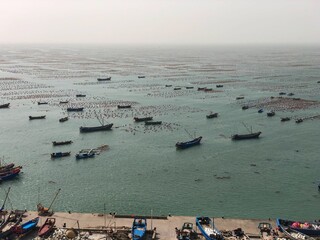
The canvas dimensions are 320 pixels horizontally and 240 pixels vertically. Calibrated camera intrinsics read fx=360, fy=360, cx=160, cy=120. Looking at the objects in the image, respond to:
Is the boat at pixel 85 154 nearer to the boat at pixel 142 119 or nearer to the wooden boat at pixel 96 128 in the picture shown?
the wooden boat at pixel 96 128

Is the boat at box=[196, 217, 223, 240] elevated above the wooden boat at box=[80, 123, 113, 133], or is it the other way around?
the boat at box=[196, 217, 223, 240]

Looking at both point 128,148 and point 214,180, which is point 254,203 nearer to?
point 214,180

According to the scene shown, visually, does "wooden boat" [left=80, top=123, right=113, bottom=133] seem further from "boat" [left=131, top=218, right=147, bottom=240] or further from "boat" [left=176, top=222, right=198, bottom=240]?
"boat" [left=176, top=222, right=198, bottom=240]

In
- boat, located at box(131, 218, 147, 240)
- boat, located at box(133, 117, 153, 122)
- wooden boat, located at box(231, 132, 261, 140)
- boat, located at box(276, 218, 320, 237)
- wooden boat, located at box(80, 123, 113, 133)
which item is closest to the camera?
boat, located at box(131, 218, 147, 240)

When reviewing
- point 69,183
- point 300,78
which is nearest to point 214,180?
point 69,183

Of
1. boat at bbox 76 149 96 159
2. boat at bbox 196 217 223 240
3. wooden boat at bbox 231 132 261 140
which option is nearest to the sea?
boat at bbox 76 149 96 159

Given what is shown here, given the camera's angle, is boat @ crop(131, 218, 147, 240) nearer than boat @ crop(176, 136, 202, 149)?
Yes
